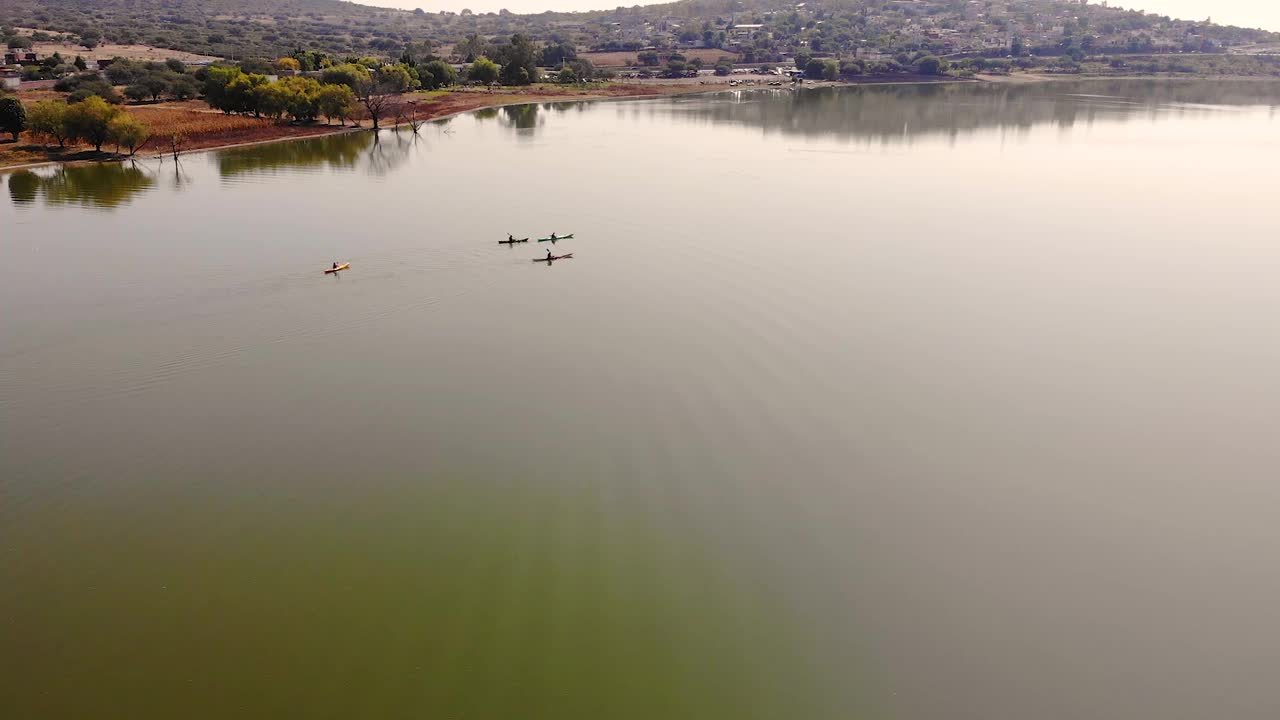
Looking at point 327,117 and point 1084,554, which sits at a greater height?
point 327,117

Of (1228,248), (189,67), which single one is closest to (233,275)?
(1228,248)

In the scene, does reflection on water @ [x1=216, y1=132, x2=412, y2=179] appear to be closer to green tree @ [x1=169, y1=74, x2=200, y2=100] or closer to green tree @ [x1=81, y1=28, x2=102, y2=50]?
green tree @ [x1=169, y1=74, x2=200, y2=100]

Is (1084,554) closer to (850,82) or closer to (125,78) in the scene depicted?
(125,78)

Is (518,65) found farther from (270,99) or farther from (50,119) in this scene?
(50,119)

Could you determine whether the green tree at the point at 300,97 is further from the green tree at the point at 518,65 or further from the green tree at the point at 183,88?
the green tree at the point at 518,65

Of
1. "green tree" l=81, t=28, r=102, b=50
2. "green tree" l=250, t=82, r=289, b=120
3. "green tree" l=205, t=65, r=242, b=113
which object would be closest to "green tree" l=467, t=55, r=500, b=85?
"green tree" l=205, t=65, r=242, b=113

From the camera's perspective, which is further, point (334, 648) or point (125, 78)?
point (125, 78)

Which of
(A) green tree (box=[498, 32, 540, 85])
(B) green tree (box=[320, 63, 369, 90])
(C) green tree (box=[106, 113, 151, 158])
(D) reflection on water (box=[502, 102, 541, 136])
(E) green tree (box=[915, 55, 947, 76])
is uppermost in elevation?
(E) green tree (box=[915, 55, 947, 76])
